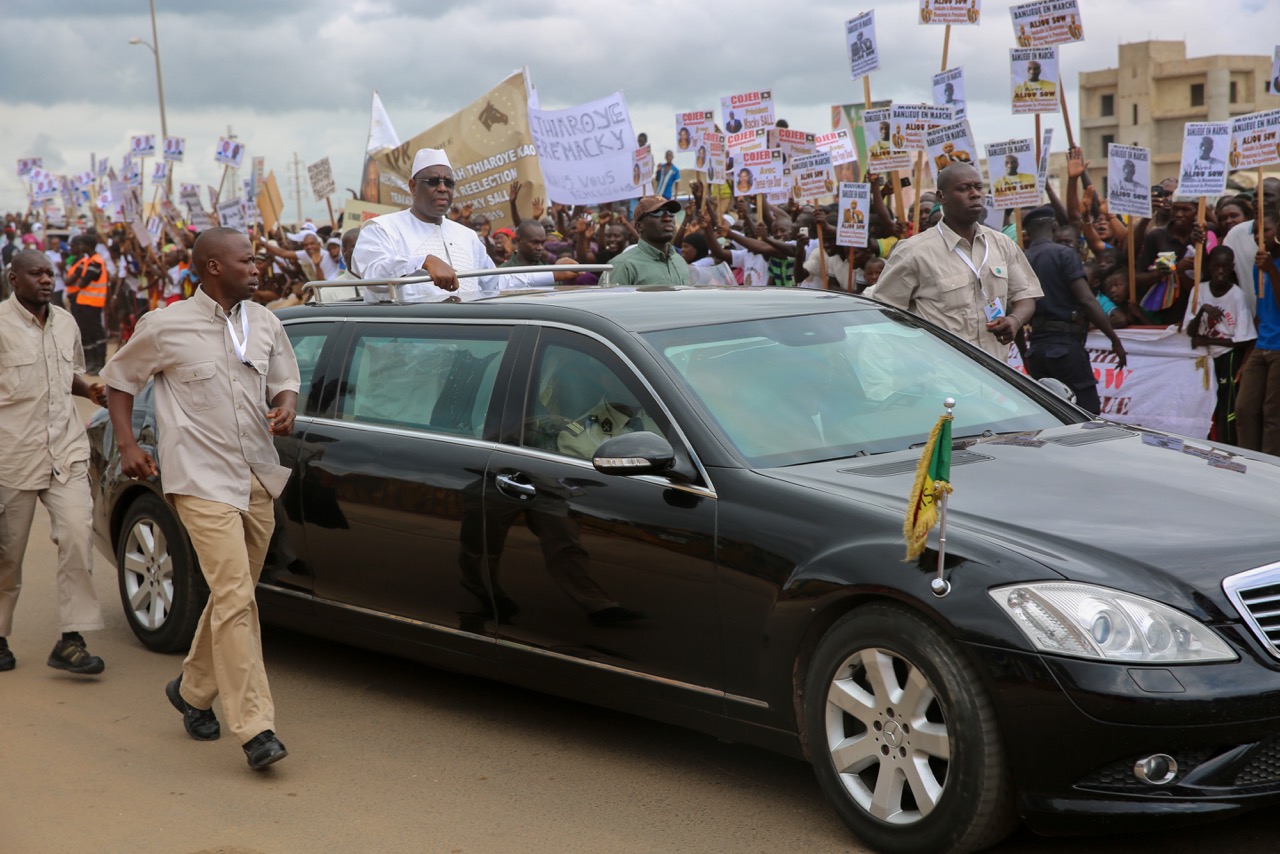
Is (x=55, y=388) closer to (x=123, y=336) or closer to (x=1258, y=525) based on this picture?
(x=1258, y=525)

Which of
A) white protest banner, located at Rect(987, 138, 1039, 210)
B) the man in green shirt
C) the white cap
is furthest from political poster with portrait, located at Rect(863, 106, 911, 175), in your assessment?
the white cap

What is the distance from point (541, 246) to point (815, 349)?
5.78 m

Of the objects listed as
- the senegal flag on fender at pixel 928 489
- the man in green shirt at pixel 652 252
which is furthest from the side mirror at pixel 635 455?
the man in green shirt at pixel 652 252

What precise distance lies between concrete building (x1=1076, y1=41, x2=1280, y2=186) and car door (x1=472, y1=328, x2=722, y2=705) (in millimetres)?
66599

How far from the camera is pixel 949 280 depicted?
7.52m

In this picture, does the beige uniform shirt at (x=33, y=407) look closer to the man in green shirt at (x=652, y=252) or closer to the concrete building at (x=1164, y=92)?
the man in green shirt at (x=652, y=252)

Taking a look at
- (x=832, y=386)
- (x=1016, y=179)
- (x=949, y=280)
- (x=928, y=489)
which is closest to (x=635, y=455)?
(x=832, y=386)

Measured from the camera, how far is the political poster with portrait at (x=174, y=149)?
76.6 feet

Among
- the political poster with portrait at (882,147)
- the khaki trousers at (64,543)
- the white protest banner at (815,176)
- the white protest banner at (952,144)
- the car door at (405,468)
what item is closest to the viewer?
the car door at (405,468)

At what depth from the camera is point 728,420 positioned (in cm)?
484

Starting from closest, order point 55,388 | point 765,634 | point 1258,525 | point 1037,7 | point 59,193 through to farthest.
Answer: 1. point 1258,525
2. point 765,634
3. point 55,388
4. point 1037,7
5. point 59,193

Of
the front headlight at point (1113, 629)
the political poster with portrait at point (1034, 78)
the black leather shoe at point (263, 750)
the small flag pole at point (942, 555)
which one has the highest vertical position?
the political poster with portrait at point (1034, 78)

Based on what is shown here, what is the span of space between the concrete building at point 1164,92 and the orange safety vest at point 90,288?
5591 centimetres

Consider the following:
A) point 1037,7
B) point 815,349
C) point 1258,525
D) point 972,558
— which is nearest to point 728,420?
point 815,349
